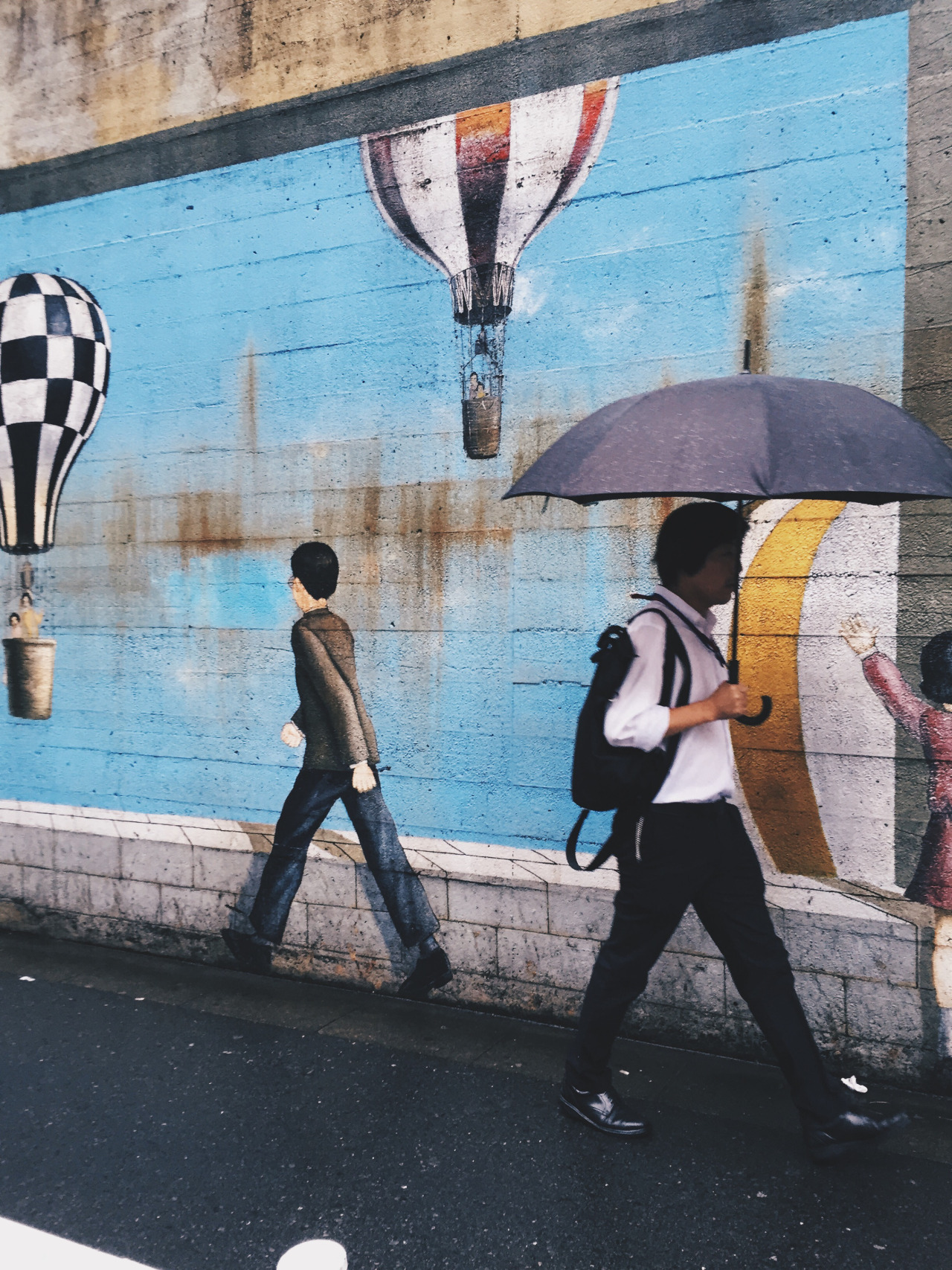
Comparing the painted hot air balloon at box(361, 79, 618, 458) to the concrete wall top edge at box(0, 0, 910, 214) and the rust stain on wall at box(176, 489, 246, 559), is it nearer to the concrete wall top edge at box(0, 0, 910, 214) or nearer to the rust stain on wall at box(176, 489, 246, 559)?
the concrete wall top edge at box(0, 0, 910, 214)

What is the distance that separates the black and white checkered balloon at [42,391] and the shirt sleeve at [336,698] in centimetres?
177

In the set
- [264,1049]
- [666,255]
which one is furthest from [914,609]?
[264,1049]

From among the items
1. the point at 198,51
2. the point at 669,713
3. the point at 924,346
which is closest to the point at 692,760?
the point at 669,713

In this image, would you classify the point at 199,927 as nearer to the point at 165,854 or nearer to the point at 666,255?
the point at 165,854

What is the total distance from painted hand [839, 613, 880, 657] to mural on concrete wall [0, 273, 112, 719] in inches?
150

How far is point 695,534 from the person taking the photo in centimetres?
298

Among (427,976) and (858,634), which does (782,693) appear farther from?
(427,976)

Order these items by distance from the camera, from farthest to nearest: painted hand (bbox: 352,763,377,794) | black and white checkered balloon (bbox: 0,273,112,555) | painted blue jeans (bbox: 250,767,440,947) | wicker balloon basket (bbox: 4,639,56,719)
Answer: wicker balloon basket (bbox: 4,639,56,719), black and white checkered balloon (bbox: 0,273,112,555), painted hand (bbox: 352,763,377,794), painted blue jeans (bbox: 250,767,440,947)

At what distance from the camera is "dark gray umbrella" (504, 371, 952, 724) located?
236cm

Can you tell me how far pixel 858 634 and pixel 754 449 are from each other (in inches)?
55.9

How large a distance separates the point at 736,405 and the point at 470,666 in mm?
1934

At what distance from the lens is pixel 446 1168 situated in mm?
2975

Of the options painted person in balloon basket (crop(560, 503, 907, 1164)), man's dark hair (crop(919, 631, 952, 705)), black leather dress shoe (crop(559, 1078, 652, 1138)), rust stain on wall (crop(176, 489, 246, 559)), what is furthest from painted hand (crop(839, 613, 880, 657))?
rust stain on wall (crop(176, 489, 246, 559))

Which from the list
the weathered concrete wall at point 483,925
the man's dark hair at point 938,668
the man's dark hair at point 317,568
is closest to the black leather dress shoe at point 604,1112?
the weathered concrete wall at point 483,925
